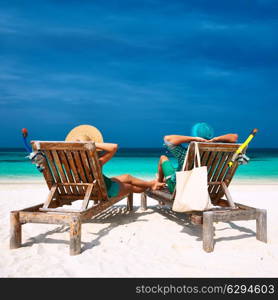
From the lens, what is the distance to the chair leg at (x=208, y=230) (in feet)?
10.8

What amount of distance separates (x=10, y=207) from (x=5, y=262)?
3.30 meters

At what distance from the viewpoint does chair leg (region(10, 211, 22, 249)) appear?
3.41 m

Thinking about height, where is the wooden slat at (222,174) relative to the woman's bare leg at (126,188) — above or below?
above

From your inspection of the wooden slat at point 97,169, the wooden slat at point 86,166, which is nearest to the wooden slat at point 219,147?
the wooden slat at point 97,169

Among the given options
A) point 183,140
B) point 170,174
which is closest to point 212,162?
point 183,140

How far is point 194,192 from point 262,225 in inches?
43.4

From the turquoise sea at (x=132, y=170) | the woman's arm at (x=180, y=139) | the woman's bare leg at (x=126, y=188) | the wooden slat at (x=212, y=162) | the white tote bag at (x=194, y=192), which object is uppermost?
the woman's arm at (x=180, y=139)

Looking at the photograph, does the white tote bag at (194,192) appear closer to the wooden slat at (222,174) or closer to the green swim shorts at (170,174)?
the wooden slat at (222,174)

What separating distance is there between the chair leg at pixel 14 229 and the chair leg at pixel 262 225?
2717mm

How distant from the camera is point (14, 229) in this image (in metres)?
3.41

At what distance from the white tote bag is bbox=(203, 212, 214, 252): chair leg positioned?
0.52 feet

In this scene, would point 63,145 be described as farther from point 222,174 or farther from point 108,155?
point 222,174
